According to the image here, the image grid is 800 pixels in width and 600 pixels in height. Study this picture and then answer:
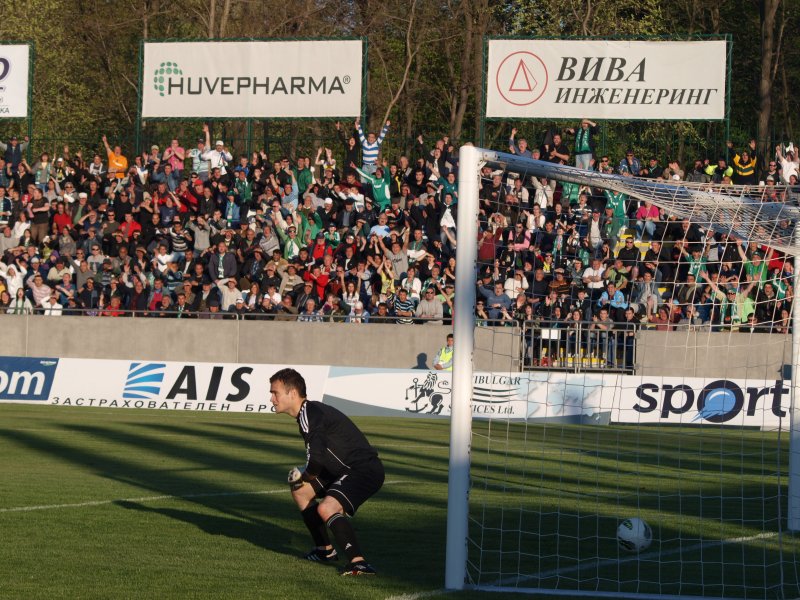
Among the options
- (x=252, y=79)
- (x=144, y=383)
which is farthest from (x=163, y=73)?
(x=144, y=383)

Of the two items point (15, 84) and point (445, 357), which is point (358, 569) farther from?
point (15, 84)

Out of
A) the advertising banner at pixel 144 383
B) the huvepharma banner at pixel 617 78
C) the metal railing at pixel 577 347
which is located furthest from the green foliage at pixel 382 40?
the metal railing at pixel 577 347

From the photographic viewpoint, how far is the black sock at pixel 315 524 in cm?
906

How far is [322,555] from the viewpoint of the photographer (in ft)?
30.0

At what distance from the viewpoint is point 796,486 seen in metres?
11.0

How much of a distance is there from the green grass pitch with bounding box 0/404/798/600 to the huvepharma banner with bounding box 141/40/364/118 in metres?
14.2

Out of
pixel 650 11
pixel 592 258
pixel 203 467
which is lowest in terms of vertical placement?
pixel 203 467

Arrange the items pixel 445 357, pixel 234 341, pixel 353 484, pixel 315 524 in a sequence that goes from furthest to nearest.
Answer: pixel 234 341, pixel 445 357, pixel 315 524, pixel 353 484

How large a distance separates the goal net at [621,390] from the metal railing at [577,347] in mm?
39

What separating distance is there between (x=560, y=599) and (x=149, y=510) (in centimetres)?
471

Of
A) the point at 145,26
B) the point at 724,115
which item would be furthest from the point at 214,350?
the point at 145,26

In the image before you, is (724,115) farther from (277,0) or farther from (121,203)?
(277,0)

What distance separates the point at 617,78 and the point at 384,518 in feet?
69.2

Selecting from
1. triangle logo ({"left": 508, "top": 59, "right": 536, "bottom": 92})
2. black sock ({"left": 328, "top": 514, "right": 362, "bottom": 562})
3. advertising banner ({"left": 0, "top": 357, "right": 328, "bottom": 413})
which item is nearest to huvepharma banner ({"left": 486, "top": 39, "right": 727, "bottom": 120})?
triangle logo ({"left": 508, "top": 59, "right": 536, "bottom": 92})
